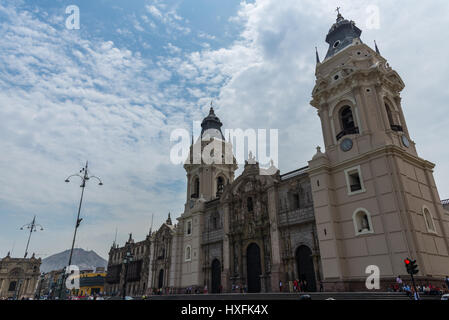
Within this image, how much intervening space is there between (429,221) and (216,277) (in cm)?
2326

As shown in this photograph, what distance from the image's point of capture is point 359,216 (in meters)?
23.5

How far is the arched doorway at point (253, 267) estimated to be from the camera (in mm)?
30650

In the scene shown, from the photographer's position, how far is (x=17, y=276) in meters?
74.8

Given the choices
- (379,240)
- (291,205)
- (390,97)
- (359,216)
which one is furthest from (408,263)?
(390,97)

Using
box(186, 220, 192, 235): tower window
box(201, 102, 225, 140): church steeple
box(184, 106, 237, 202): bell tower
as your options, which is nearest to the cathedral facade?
box(186, 220, 192, 235): tower window

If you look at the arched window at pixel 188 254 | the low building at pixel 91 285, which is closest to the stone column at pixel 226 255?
the arched window at pixel 188 254

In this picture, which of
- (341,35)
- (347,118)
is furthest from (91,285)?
(341,35)

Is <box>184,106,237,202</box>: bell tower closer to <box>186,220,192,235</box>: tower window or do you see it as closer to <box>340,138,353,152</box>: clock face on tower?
<box>186,220,192,235</box>: tower window

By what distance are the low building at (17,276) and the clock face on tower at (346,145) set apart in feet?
265

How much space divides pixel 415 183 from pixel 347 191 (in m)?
5.31

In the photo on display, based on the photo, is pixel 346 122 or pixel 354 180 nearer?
pixel 354 180

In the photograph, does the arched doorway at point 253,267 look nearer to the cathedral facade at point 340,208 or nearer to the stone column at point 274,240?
the cathedral facade at point 340,208

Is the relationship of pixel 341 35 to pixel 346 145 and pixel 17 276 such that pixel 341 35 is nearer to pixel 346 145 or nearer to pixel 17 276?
pixel 346 145

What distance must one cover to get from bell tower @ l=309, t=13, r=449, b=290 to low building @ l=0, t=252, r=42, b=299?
259 feet
